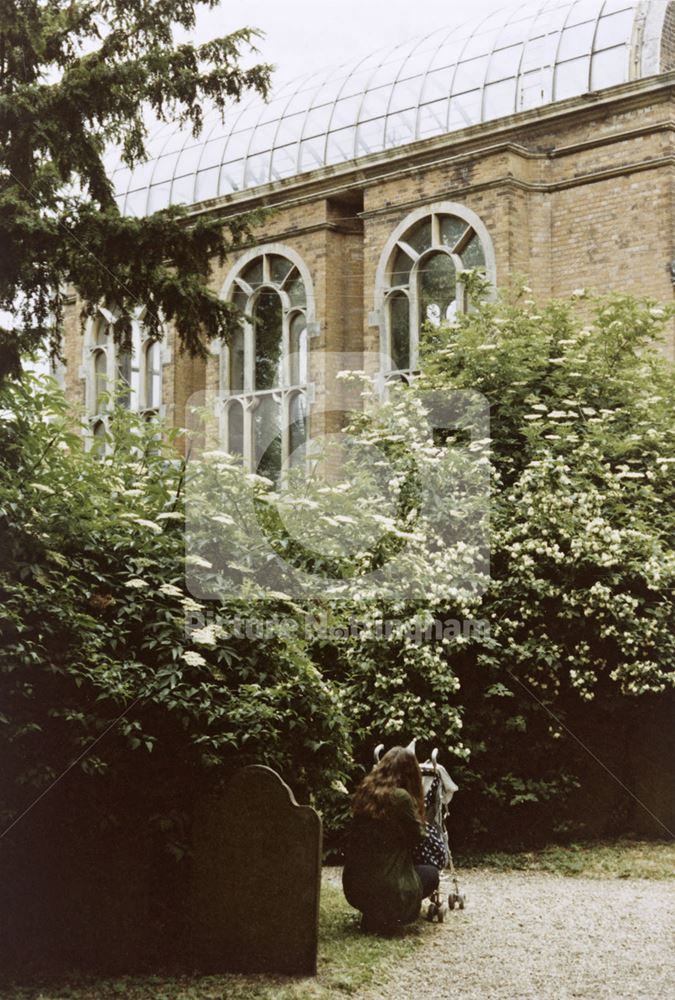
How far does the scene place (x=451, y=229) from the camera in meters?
20.6

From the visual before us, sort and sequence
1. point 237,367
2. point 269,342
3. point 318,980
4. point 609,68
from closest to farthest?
A: point 318,980 < point 609,68 < point 269,342 < point 237,367

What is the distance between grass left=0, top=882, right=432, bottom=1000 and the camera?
6281 millimetres

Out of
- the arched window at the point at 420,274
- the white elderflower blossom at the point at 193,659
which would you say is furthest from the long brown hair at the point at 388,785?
the arched window at the point at 420,274

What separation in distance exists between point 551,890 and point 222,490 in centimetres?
438

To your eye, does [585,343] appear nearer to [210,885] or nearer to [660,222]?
[660,222]

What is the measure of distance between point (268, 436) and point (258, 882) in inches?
665

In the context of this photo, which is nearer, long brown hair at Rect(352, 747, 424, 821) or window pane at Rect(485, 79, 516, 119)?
long brown hair at Rect(352, 747, 424, 821)

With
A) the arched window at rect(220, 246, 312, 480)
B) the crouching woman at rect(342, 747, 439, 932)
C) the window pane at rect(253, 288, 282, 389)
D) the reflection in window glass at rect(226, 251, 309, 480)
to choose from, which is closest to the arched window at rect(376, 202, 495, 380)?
the arched window at rect(220, 246, 312, 480)

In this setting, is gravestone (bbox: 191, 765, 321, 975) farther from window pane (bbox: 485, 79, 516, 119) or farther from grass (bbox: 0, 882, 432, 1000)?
window pane (bbox: 485, 79, 516, 119)

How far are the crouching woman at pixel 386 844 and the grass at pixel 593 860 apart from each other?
10.4ft

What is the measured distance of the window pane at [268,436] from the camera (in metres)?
23.0

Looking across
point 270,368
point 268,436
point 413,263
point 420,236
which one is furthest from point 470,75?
point 268,436

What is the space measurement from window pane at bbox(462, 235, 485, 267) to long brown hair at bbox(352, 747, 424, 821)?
13.7m

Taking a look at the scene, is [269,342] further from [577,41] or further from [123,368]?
[577,41]
